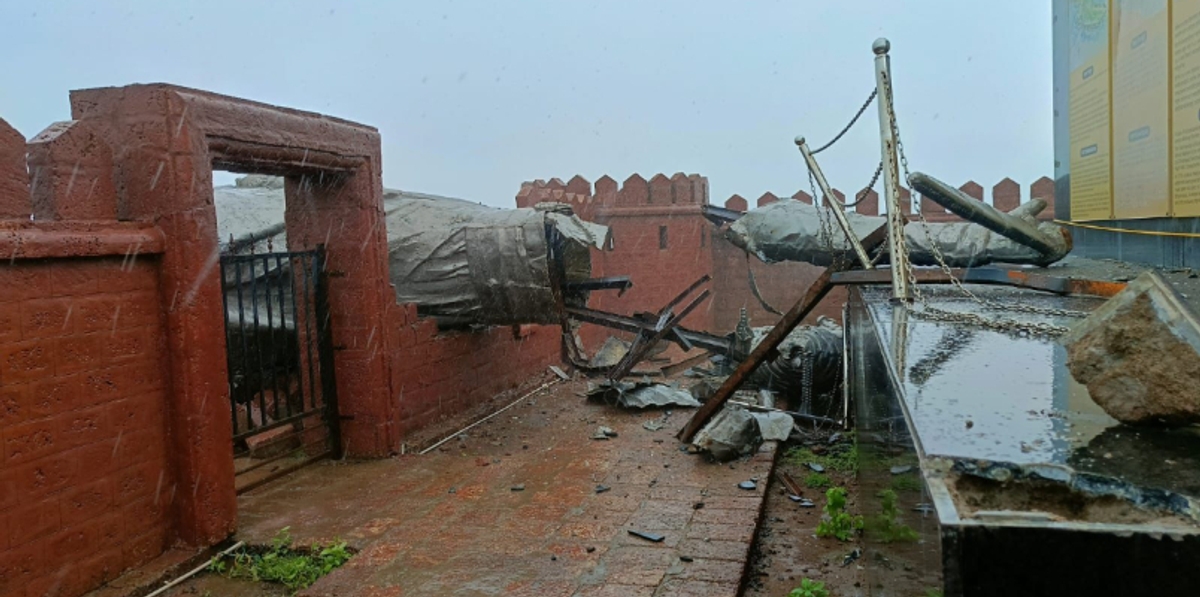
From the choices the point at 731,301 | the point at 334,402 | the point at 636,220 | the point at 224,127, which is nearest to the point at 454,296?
the point at 334,402

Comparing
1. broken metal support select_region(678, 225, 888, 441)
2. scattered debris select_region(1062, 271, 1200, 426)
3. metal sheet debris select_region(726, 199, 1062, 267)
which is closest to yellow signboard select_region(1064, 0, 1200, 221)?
metal sheet debris select_region(726, 199, 1062, 267)

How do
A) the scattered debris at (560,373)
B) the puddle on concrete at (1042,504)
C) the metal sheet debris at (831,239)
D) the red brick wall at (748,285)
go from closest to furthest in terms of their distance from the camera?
the puddle on concrete at (1042,504), the metal sheet debris at (831,239), the scattered debris at (560,373), the red brick wall at (748,285)

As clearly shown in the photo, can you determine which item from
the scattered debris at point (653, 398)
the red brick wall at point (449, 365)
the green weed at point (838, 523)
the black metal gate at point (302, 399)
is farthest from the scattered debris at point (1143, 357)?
the scattered debris at point (653, 398)

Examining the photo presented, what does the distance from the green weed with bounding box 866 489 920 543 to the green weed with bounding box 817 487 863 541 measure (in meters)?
2.74

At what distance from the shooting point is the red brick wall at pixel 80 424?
386cm

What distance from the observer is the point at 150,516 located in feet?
15.2

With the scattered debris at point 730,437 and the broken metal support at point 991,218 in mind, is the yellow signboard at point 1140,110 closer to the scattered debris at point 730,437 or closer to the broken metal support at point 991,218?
the broken metal support at point 991,218

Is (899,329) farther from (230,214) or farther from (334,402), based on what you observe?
(230,214)

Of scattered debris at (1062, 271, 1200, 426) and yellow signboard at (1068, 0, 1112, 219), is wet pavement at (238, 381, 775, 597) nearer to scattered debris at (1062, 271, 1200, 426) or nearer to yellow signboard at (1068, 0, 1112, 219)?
scattered debris at (1062, 271, 1200, 426)

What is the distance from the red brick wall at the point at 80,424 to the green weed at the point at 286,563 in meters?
0.47

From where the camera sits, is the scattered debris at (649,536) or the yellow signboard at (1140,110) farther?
the yellow signboard at (1140,110)

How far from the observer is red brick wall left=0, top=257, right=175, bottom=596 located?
386 cm

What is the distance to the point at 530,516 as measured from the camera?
5277 mm

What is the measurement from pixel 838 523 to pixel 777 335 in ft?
6.12
